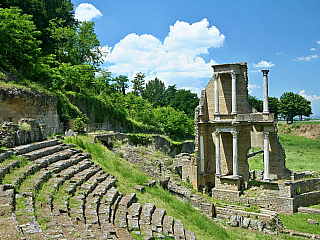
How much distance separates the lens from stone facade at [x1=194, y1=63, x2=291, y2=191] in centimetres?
1962

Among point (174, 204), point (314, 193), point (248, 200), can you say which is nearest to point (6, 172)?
point (174, 204)

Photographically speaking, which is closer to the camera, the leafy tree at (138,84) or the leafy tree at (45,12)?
the leafy tree at (45,12)

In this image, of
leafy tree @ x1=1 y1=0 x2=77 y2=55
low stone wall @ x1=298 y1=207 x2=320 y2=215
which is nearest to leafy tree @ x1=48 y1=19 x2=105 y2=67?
leafy tree @ x1=1 y1=0 x2=77 y2=55

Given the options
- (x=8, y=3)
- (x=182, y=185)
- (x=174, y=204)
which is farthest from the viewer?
(x=8, y=3)

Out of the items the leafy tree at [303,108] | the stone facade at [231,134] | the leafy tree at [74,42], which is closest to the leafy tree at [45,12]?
the leafy tree at [74,42]

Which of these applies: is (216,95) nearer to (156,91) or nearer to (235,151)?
(235,151)

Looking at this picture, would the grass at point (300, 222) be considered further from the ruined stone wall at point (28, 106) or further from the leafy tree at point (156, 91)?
the leafy tree at point (156, 91)

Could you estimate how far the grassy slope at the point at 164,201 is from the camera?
11.9 meters

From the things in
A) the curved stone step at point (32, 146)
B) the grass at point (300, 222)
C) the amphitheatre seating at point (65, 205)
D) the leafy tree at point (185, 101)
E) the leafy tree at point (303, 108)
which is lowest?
the grass at point (300, 222)

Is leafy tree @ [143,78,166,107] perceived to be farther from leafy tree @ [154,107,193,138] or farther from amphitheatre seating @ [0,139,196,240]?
amphitheatre seating @ [0,139,196,240]

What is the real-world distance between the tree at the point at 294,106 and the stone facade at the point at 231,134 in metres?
47.4

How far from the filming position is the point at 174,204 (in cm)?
1329

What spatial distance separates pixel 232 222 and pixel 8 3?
111 feet

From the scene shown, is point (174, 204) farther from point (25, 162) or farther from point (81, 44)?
point (81, 44)
